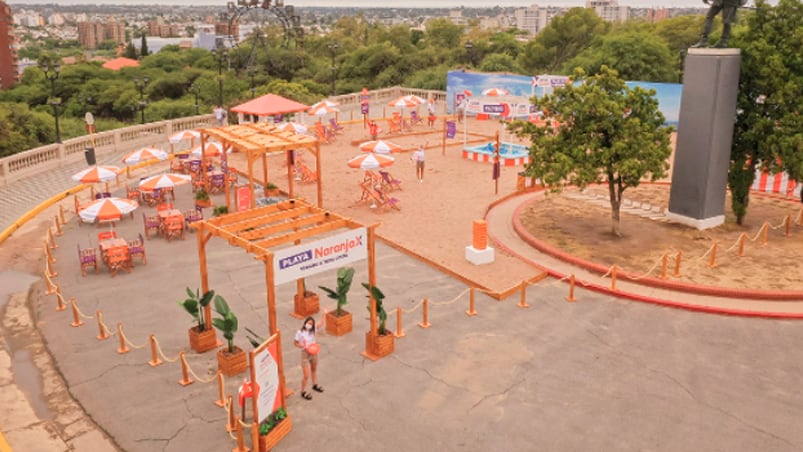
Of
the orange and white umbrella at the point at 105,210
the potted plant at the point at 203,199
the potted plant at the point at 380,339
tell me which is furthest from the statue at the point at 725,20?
the orange and white umbrella at the point at 105,210

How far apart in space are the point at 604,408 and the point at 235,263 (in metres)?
11.4

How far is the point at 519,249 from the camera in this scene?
20078 millimetres

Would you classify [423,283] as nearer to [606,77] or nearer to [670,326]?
[670,326]

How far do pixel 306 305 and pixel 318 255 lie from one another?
3.64 meters

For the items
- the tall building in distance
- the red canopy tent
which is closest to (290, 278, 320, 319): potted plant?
the red canopy tent

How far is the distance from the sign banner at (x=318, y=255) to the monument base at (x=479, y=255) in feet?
19.9

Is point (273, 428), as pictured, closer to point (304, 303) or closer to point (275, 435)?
point (275, 435)

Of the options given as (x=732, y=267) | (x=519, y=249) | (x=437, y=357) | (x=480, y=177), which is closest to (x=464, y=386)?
(x=437, y=357)

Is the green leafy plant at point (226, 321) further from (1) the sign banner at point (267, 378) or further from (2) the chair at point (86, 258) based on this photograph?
(2) the chair at point (86, 258)

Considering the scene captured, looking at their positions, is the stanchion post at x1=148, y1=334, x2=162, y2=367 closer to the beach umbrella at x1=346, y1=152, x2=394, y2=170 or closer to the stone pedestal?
the beach umbrella at x1=346, y1=152, x2=394, y2=170

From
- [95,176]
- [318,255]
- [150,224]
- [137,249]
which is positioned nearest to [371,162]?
[150,224]

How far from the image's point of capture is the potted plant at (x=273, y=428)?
10.3m

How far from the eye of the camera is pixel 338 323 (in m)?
14.5

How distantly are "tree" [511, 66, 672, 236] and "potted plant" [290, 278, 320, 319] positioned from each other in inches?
312
